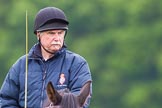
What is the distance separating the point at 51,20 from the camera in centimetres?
1174

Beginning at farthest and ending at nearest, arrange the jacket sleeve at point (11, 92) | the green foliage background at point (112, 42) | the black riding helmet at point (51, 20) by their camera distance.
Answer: the green foliage background at point (112, 42), the jacket sleeve at point (11, 92), the black riding helmet at point (51, 20)

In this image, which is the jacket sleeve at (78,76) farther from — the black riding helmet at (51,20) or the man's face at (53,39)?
the black riding helmet at (51,20)

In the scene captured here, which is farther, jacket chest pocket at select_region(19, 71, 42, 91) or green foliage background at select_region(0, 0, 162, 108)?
green foliage background at select_region(0, 0, 162, 108)

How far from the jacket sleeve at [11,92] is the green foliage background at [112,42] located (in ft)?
96.3

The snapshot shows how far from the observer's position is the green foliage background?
4447cm

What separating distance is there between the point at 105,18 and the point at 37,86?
126 ft

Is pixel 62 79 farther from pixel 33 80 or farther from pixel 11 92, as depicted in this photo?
pixel 11 92

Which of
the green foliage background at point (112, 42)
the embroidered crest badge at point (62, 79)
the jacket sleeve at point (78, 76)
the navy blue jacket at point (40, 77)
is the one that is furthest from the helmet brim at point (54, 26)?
the green foliage background at point (112, 42)

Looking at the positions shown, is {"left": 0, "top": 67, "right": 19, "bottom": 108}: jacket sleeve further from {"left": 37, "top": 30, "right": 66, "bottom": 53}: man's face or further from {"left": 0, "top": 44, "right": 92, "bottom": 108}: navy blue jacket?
{"left": 37, "top": 30, "right": 66, "bottom": 53}: man's face

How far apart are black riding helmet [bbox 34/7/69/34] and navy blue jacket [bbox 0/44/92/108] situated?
30 cm

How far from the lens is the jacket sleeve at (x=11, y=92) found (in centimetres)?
1189

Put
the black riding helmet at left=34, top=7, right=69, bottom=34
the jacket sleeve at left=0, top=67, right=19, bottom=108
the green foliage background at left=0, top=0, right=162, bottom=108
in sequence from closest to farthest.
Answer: the black riding helmet at left=34, top=7, right=69, bottom=34
the jacket sleeve at left=0, top=67, right=19, bottom=108
the green foliage background at left=0, top=0, right=162, bottom=108

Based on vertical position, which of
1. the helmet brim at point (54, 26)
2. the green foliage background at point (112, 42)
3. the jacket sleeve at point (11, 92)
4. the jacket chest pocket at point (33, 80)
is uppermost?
the helmet brim at point (54, 26)

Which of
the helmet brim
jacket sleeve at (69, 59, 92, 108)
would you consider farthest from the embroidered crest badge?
the helmet brim
